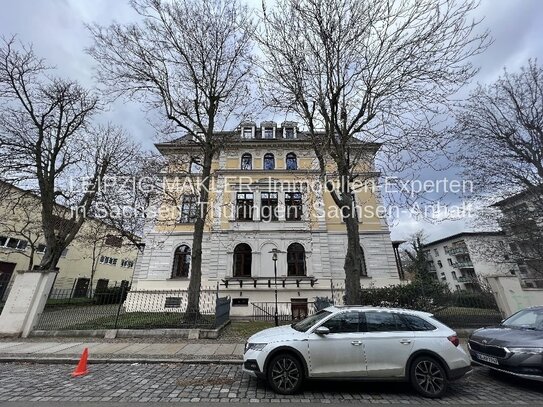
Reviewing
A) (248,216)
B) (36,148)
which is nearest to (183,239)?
(248,216)

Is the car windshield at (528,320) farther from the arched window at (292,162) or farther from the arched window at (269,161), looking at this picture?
the arched window at (269,161)

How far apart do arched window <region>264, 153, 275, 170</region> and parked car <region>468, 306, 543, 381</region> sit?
1972 cm

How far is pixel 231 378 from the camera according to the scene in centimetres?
620

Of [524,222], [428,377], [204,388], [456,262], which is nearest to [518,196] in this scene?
[524,222]

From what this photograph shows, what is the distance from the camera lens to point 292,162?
25000 millimetres

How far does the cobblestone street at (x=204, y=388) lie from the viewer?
16.3 ft

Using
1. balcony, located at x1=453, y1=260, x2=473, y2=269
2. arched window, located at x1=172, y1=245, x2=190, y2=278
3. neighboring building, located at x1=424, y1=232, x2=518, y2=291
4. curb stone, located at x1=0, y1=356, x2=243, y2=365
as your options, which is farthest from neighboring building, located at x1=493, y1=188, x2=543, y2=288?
balcony, located at x1=453, y1=260, x2=473, y2=269

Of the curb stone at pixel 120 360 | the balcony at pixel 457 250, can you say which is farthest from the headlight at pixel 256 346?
the balcony at pixel 457 250

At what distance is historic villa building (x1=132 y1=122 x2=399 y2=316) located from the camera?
2017 centimetres

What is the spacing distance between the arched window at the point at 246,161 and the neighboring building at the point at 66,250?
12.0 m

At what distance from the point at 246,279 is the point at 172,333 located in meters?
9.97

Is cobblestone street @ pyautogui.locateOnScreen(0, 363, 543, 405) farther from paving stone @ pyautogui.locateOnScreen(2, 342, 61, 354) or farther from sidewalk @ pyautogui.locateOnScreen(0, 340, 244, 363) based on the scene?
paving stone @ pyautogui.locateOnScreen(2, 342, 61, 354)

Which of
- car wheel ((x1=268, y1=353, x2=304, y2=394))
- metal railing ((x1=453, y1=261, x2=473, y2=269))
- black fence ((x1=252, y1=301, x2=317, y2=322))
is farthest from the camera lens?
metal railing ((x1=453, y1=261, x2=473, y2=269))

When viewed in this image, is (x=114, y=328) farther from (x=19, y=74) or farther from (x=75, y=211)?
(x=19, y=74)
